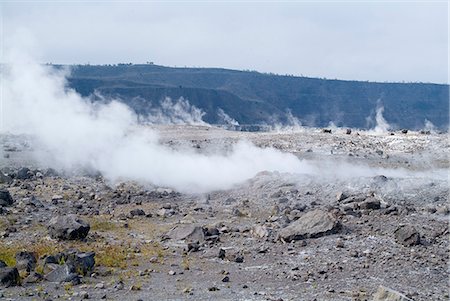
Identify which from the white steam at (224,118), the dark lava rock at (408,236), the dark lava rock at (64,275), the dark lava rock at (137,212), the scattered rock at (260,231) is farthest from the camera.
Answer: the white steam at (224,118)

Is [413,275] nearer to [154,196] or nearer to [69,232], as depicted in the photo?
[69,232]

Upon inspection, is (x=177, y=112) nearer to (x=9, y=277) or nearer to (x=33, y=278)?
(x=33, y=278)

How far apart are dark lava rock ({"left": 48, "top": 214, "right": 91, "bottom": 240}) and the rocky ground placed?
3cm

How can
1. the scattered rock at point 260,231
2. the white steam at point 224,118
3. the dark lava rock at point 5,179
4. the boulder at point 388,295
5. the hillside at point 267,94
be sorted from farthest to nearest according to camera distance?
the hillside at point 267,94
the white steam at point 224,118
the dark lava rock at point 5,179
the scattered rock at point 260,231
the boulder at point 388,295

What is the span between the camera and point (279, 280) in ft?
33.4

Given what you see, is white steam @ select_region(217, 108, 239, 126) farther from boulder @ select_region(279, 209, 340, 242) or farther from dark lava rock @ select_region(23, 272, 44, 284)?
dark lava rock @ select_region(23, 272, 44, 284)

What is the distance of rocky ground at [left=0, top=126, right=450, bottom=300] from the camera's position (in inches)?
384

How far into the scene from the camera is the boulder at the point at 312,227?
40.3 feet

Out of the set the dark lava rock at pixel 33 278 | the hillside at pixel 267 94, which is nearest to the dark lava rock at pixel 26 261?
the dark lava rock at pixel 33 278

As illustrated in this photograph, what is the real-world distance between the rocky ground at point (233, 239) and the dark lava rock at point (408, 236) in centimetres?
2

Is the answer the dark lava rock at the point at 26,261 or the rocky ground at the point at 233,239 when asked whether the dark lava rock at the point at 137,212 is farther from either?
the dark lava rock at the point at 26,261

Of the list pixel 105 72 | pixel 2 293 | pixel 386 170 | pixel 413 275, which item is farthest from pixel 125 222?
pixel 105 72

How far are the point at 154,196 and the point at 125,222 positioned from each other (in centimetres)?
341

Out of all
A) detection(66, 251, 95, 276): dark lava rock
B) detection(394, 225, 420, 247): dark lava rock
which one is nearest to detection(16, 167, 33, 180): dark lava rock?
detection(66, 251, 95, 276): dark lava rock
